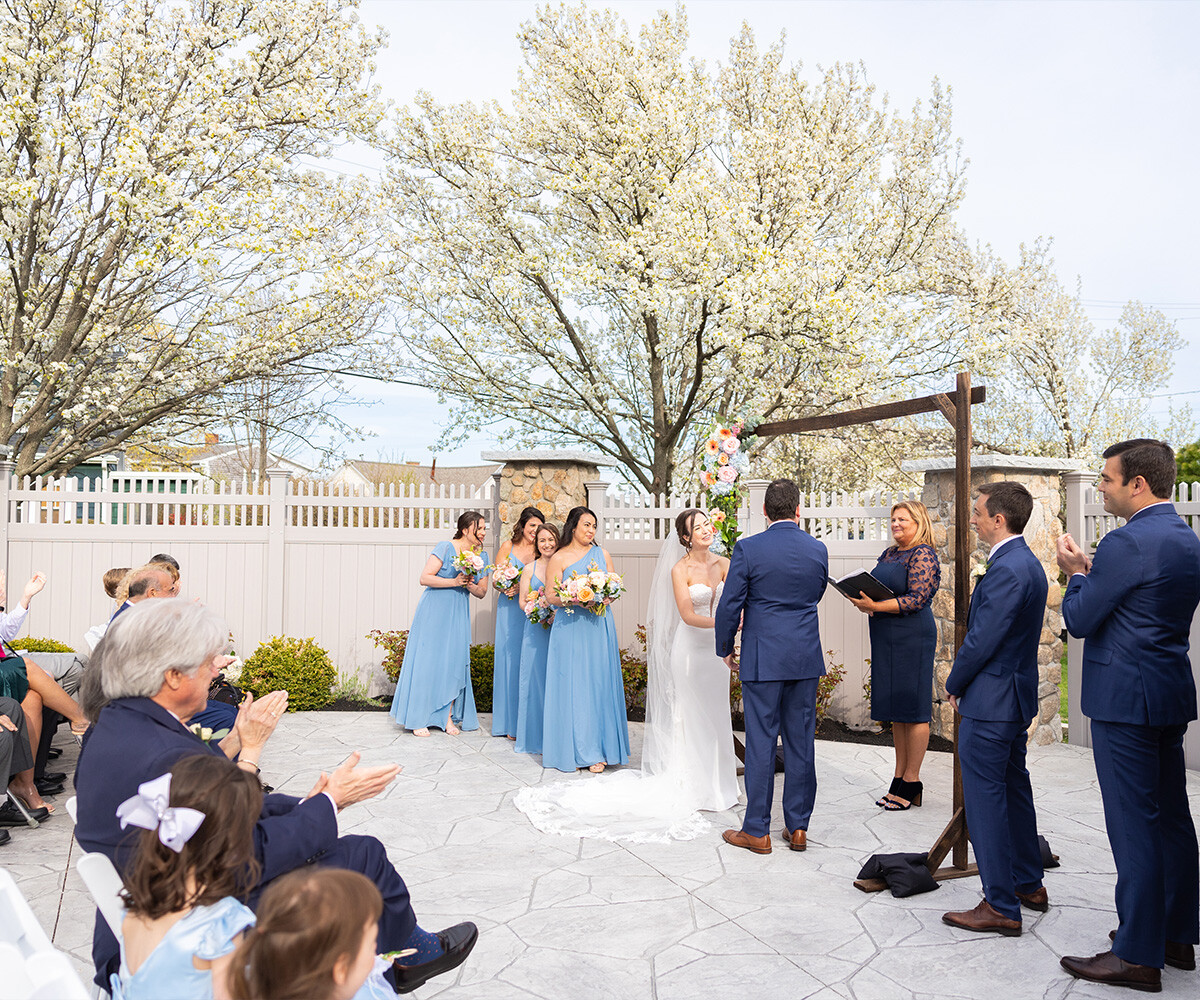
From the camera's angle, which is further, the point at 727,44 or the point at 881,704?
the point at 727,44

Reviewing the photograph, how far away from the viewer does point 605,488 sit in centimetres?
917

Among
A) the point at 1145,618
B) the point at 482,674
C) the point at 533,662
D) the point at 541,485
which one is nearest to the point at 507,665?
the point at 533,662

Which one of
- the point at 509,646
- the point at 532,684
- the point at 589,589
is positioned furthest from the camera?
the point at 509,646

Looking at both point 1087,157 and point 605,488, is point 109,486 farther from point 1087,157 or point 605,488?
point 1087,157

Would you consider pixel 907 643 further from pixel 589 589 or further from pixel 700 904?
pixel 700 904

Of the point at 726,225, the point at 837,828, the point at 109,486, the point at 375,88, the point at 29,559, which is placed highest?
the point at 375,88

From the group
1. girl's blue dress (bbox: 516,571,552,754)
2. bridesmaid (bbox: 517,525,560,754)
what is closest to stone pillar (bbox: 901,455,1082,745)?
bridesmaid (bbox: 517,525,560,754)

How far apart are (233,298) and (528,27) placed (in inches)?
243

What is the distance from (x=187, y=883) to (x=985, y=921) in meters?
3.28

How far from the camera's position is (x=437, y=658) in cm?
762

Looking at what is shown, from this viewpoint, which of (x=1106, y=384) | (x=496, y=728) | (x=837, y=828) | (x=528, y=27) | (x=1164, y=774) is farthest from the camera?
(x=1106, y=384)

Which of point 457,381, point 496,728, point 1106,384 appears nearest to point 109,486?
point 496,728

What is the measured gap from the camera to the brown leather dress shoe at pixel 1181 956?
3.48 meters

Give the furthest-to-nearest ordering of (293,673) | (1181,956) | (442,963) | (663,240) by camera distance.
Result: (663,240) < (293,673) < (1181,956) < (442,963)
